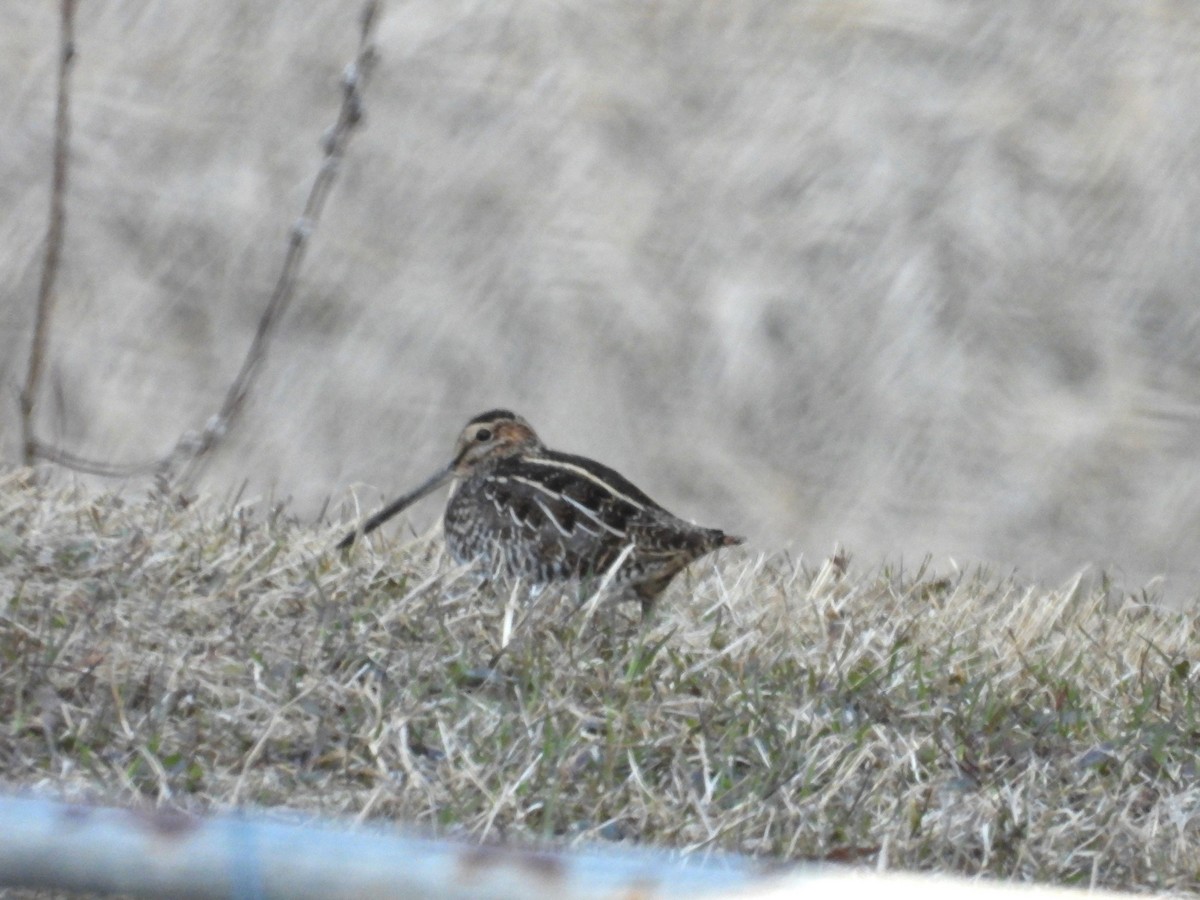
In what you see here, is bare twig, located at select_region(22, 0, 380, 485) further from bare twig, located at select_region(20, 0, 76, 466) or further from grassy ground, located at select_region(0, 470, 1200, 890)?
grassy ground, located at select_region(0, 470, 1200, 890)

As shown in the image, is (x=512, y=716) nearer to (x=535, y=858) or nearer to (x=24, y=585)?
(x=24, y=585)

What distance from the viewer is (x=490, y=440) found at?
4840 millimetres

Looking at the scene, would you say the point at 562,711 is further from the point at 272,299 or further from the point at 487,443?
the point at 272,299

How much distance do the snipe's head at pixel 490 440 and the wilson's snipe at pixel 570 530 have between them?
29cm

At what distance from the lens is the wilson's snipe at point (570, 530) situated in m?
4.14

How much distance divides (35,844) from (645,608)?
9.40ft

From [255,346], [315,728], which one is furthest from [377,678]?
[255,346]

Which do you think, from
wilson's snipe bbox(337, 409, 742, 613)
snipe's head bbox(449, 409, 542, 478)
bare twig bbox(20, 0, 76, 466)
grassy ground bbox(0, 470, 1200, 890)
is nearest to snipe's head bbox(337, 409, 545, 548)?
snipe's head bbox(449, 409, 542, 478)

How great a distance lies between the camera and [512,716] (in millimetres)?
3352

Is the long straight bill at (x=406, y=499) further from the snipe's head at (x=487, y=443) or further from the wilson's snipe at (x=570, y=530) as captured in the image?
the wilson's snipe at (x=570, y=530)

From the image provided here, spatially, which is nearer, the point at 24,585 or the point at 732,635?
the point at 24,585

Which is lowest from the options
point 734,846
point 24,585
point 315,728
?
point 734,846

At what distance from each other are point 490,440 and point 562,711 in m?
1.54

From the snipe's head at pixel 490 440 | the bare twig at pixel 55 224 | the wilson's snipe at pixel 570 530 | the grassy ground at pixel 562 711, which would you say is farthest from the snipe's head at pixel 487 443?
the bare twig at pixel 55 224
